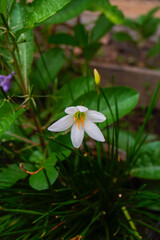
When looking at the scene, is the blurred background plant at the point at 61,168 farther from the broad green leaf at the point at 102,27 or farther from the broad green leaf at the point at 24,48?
the broad green leaf at the point at 102,27

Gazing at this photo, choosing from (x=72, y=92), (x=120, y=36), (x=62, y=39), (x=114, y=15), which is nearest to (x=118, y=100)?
(x=72, y=92)

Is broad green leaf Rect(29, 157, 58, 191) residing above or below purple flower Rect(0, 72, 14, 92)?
below

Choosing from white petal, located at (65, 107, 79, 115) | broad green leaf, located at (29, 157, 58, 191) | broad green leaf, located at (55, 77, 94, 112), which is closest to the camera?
white petal, located at (65, 107, 79, 115)

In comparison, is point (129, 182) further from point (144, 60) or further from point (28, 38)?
point (144, 60)

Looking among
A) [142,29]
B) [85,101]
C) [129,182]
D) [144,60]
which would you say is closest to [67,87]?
[85,101]

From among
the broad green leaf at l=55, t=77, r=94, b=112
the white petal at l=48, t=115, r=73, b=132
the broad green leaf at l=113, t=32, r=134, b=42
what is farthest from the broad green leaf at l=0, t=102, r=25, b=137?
the broad green leaf at l=113, t=32, r=134, b=42

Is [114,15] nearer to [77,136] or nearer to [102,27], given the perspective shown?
[102,27]

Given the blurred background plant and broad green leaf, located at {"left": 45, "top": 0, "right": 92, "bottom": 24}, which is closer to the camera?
the blurred background plant

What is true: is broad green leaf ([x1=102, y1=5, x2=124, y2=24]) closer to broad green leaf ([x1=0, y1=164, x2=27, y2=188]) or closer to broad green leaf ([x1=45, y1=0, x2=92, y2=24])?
broad green leaf ([x1=45, y1=0, x2=92, y2=24])
